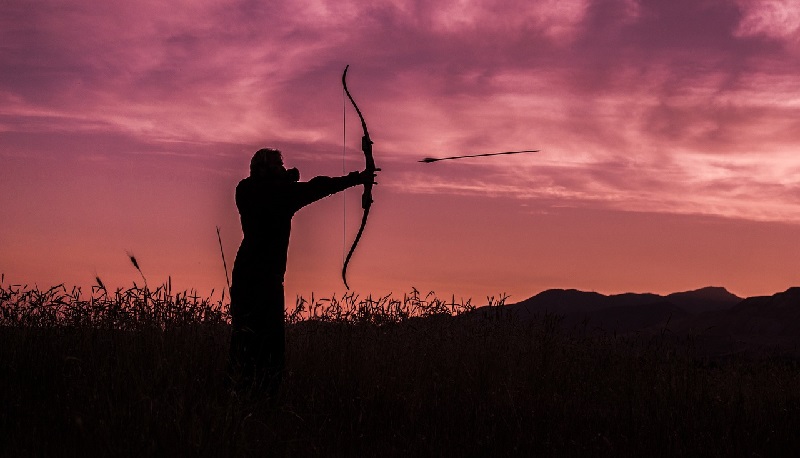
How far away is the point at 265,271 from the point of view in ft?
22.8

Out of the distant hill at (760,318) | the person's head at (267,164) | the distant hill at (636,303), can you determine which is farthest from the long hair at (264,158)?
the distant hill at (636,303)

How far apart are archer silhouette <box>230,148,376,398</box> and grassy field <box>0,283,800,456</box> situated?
1.07 ft

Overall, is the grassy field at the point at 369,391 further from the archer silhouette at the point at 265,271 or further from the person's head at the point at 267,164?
the person's head at the point at 267,164

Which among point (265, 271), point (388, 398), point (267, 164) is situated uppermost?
point (267, 164)

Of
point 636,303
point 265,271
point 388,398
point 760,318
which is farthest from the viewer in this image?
point 636,303

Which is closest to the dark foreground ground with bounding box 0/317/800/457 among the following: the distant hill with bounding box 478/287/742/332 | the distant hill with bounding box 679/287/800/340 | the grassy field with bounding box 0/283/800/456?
the grassy field with bounding box 0/283/800/456

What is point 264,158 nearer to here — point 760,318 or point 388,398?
point 388,398

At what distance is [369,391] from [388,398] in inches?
10.9

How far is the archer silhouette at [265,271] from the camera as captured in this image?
693 centimetres

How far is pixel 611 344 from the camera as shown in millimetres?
10945

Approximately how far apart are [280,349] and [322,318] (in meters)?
2.91

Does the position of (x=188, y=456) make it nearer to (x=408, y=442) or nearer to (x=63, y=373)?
(x=408, y=442)

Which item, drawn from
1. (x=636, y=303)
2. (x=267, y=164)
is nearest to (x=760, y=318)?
(x=636, y=303)

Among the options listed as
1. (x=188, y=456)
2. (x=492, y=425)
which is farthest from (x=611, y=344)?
(x=188, y=456)
